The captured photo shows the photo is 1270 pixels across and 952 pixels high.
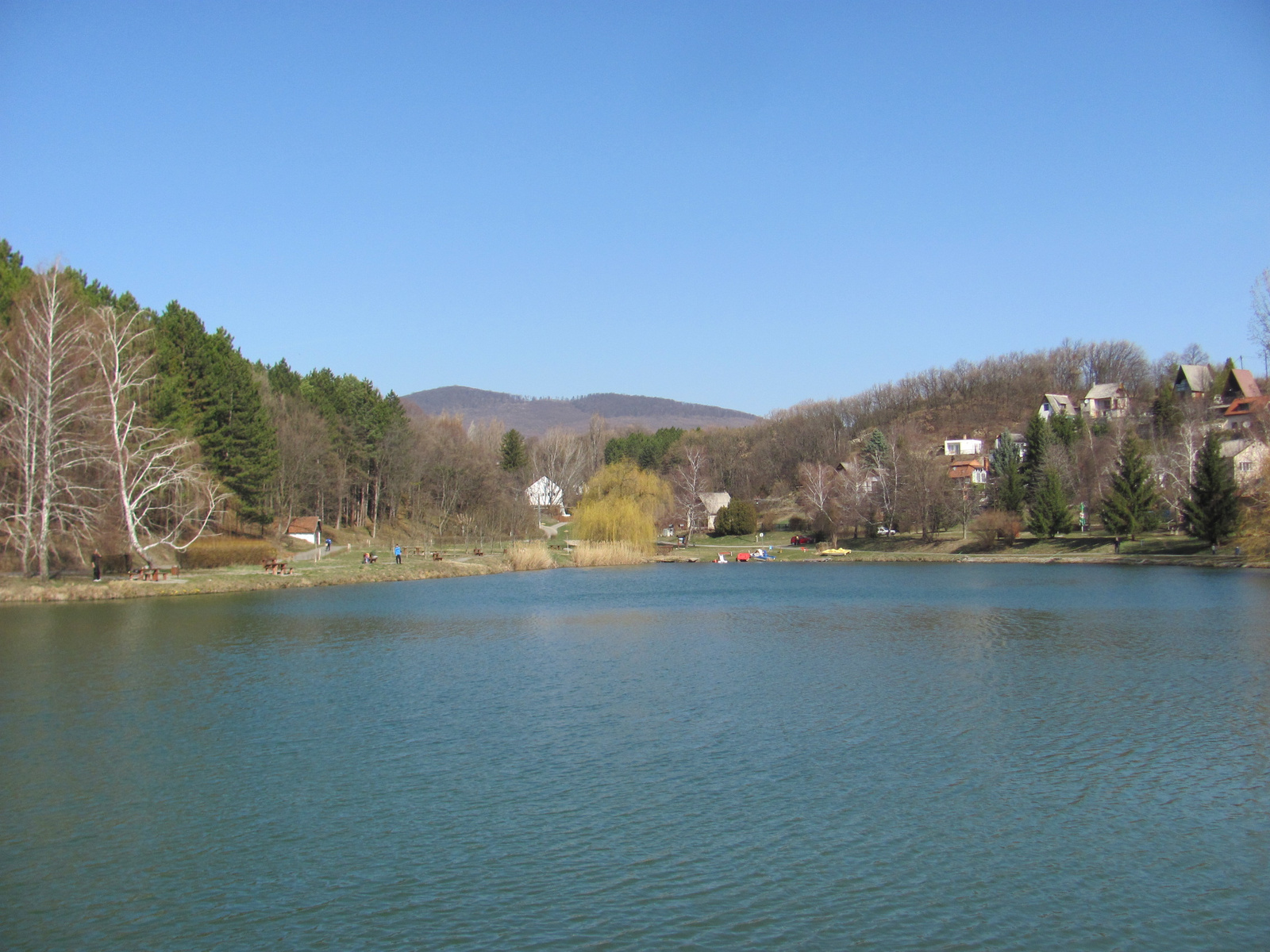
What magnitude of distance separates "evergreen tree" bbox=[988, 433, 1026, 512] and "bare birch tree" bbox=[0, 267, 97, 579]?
59695mm

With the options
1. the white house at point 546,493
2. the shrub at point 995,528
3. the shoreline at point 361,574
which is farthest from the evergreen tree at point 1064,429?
the white house at point 546,493

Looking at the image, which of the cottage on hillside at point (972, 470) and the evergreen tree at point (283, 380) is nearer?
the evergreen tree at point (283, 380)

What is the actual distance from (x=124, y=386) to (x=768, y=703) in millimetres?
31618

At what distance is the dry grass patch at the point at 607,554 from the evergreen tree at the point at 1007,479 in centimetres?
2821

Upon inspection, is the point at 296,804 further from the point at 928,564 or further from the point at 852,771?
the point at 928,564

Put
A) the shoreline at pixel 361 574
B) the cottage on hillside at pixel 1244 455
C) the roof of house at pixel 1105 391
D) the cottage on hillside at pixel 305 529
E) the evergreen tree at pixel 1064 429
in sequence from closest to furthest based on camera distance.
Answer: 1. the shoreline at pixel 361 574
2. the cottage on hillside at pixel 305 529
3. the cottage on hillside at pixel 1244 455
4. the evergreen tree at pixel 1064 429
5. the roof of house at pixel 1105 391

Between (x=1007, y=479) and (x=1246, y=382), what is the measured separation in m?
42.8

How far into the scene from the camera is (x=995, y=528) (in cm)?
6788

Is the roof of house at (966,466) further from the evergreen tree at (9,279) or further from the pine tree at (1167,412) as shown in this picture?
the evergreen tree at (9,279)

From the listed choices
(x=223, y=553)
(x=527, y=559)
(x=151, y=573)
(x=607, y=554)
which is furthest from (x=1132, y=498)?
(x=151, y=573)

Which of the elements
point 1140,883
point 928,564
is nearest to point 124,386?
point 1140,883

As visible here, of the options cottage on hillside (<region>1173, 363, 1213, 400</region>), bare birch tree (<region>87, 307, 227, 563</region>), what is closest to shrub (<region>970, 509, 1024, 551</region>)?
cottage on hillside (<region>1173, 363, 1213, 400</region>)

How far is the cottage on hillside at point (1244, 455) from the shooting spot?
65.0 meters

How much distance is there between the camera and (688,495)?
97.5 meters
